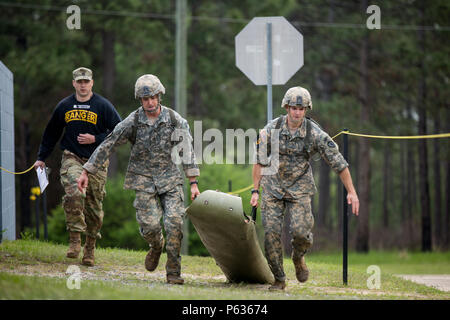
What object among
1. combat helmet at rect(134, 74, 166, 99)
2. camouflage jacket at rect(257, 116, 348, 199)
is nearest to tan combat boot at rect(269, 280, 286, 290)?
camouflage jacket at rect(257, 116, 348, 199)

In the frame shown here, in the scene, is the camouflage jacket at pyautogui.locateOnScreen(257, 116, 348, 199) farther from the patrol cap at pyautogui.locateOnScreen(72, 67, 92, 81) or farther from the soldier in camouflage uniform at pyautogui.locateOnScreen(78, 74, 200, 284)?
the patrol cap at pyautogui.locateOnScreen(72, 67, 92, 81)

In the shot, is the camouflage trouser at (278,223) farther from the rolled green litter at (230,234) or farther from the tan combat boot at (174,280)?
the tan combat boot at (174,280)

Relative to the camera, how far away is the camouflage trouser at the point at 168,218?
7.84m

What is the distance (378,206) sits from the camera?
2269 inches

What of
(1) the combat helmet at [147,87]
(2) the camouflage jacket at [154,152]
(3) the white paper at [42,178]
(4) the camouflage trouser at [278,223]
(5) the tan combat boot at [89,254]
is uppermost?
(1) the combat helmet at [147,87]

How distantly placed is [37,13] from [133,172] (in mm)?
21352

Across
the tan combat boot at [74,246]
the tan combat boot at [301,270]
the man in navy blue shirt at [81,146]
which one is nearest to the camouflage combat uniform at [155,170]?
the man in navy blue shirt at [81,146]

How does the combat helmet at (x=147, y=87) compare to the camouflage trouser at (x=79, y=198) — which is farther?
the camouflage trouser at (x=79, y=198)

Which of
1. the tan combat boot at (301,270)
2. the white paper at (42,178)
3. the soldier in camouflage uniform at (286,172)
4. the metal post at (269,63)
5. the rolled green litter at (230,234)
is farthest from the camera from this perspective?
the metal post at (269,63)

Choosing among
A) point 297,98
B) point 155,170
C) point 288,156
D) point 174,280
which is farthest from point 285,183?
point 174,280

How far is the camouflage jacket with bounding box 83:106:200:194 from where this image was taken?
25.9ft

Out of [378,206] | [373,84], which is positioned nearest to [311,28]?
[373,84]

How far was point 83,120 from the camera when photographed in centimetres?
915

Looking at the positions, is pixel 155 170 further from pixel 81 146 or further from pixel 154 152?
pixel 81 146
